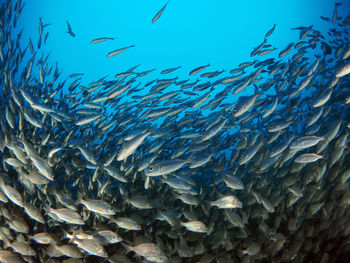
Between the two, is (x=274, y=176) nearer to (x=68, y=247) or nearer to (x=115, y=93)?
(x=115, y=93)

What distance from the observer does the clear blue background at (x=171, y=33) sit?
35.8 metres

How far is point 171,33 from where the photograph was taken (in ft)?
139

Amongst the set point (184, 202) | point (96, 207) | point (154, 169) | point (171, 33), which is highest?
point (171, 33)

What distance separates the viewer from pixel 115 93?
5258mm

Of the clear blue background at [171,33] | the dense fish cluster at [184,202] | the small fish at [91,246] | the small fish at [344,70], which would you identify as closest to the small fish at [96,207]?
the dense fish cluster at [184,202]

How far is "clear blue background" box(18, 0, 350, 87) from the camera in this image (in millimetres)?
35844

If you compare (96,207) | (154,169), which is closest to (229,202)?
(154,169)

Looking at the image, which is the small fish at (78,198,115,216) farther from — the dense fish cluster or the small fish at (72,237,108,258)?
the small fish at (72,237,108,258)

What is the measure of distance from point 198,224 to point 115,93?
3338 mm

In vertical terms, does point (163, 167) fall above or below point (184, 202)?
above

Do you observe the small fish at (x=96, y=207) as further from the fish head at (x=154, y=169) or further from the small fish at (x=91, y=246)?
the fish head at (x=154, y=169)

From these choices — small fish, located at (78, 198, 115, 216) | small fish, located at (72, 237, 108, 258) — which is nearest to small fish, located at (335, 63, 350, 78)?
small fish, located at (78, 198, 115, 216)

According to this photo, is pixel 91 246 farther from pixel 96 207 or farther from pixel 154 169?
pixel 154 169

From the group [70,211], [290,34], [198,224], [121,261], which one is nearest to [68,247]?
[70,211]
